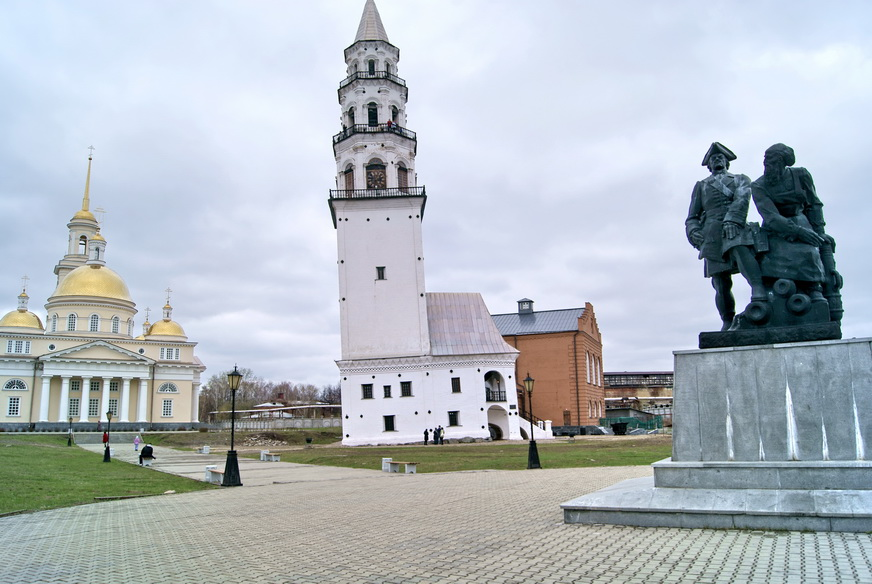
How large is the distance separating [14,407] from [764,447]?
72.2 meters

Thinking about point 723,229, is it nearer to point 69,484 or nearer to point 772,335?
point 772,335

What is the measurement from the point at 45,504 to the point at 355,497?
20.2 ft

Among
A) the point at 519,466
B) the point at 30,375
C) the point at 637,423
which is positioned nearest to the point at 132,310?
the point at 30,375

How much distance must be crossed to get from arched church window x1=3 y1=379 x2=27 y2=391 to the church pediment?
3409mm

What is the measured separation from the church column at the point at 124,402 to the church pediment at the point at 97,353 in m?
2.41

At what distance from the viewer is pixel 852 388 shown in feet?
24.8

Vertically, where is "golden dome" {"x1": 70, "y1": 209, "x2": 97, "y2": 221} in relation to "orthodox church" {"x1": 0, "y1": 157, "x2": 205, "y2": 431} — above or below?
above

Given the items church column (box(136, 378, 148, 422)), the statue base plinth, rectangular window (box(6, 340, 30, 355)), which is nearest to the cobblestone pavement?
the statue base plinth

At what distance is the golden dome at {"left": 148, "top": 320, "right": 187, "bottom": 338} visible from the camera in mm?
73875

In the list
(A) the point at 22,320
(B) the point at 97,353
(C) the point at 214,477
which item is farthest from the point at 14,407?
(C) the point at 214,477

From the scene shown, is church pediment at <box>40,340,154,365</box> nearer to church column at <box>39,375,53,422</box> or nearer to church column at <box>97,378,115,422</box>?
church column at <box>39,375,53,422</box>

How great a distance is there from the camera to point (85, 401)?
213 ft

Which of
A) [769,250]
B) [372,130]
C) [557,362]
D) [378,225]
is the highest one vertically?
[372,130]

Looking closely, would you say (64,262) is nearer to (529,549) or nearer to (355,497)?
(355,497)
